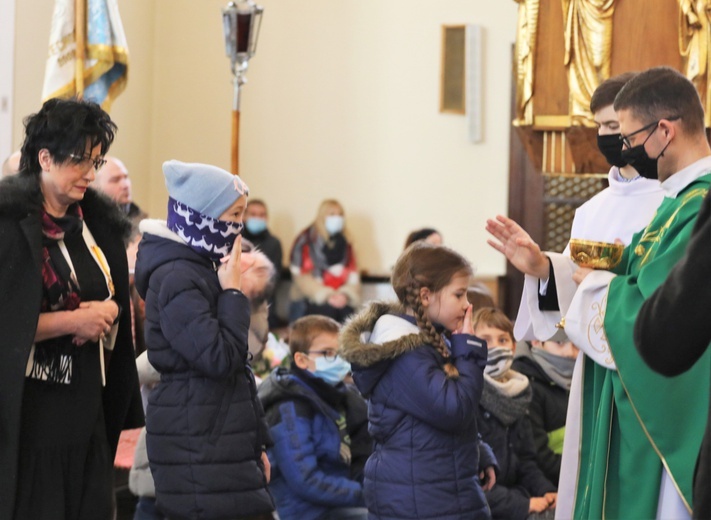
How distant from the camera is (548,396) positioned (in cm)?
484

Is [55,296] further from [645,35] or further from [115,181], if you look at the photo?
[645,35]

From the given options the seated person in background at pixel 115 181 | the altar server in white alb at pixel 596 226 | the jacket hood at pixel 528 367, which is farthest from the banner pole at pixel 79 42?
the altar server in white alb at pixel 596 226

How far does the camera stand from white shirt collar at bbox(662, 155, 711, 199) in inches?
122

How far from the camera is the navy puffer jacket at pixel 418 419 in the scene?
3.48 metres

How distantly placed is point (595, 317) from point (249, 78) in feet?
30.8

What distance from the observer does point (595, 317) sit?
3.19 m

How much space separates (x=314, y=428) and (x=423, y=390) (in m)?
0.99

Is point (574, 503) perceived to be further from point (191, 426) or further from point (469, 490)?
point (191, 426)

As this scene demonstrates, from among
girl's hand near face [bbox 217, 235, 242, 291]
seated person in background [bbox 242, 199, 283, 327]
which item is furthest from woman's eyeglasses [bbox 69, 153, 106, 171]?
seated person in background [bbox 242, 199, 283, 327]

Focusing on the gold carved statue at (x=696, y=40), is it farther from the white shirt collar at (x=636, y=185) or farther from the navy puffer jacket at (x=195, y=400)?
the navy puffer jacket at (x=195, y=400)

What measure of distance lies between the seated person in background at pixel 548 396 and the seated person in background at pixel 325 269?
6002 mm

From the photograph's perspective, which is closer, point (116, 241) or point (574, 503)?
point (574, 503)

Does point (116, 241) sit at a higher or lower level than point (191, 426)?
higher

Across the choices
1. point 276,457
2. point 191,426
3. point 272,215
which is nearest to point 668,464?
point 191,426
